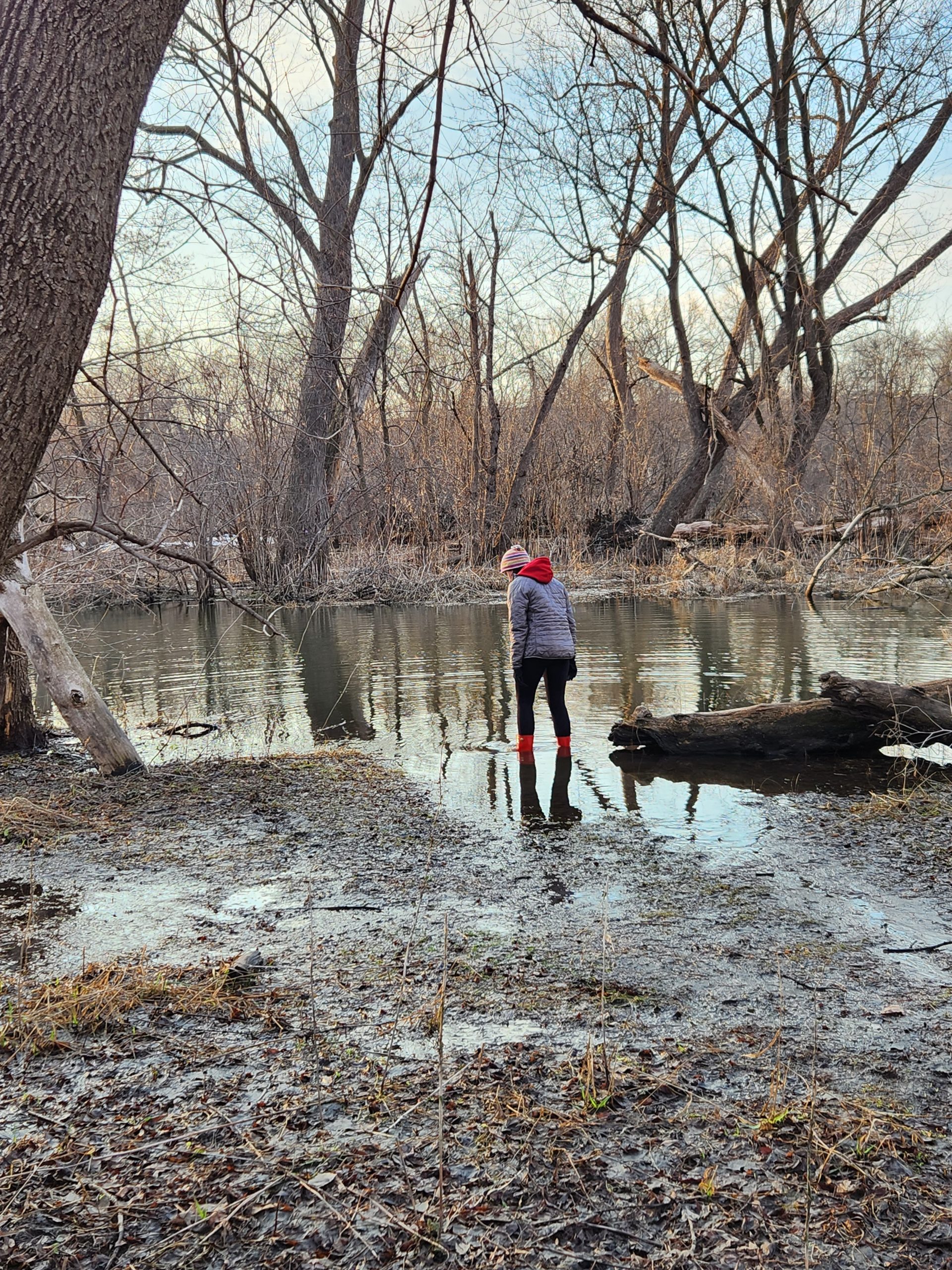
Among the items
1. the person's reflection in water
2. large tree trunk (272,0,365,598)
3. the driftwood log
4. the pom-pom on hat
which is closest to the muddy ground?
the person's reflection in water

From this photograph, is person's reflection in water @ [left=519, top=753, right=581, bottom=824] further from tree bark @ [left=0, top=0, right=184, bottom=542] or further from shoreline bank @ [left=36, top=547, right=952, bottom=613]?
shoreline bank @ [left=36, top=547, right=952, bottom=613]

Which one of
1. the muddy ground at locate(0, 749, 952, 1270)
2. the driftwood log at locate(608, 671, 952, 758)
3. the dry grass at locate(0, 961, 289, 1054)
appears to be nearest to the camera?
Result: the muddy ground at locate(0, 749, 952, 1270)

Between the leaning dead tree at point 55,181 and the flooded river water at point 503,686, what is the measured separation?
5.79 meters

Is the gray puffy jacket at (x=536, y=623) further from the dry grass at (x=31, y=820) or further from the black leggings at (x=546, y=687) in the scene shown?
the dry grass at (x=31, y=820)

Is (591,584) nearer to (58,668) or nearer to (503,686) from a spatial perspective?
(503,686)

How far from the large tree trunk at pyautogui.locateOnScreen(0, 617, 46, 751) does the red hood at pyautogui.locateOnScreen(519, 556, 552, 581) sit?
503cm

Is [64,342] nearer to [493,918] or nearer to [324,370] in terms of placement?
[493,918]

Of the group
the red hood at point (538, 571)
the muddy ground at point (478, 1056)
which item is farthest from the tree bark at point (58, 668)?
the red hood at point (538, 571)

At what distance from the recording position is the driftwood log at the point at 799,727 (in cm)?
864

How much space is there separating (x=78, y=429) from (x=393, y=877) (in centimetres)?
404

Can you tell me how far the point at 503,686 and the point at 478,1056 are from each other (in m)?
10.5

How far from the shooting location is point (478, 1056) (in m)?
3.32

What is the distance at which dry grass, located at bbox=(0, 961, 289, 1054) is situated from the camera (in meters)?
3.48

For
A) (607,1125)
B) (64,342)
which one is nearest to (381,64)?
(64,342)
